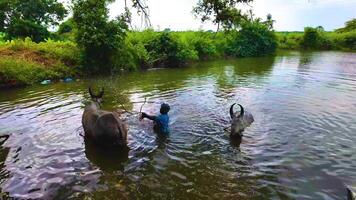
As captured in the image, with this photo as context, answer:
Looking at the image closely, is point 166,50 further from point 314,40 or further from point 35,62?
point 314,40

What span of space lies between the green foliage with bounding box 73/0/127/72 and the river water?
6246 mm

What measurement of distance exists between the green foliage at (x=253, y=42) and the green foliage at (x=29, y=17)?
2123cm

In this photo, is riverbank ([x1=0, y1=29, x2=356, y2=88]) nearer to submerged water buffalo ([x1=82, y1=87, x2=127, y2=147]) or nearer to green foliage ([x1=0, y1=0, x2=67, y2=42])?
green foliage ([x1=0, y1=0, x2=67, y2=42])

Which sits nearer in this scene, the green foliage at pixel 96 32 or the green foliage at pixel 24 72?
the green foliage at pixel 24 72

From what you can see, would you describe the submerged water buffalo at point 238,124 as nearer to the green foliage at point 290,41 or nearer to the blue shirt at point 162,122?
the blue shirt at point 162,122

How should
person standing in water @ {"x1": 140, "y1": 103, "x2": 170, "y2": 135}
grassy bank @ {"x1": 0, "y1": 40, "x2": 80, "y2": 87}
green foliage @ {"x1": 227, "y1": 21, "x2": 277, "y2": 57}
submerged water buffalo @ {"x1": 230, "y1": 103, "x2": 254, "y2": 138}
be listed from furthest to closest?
green foliage @ {"x1": 227, "y1": 21, "x2": 277, "y2": 57} < grassy bank @ {"x1": 0, "y1": 40, "x2": 80, "y2": 87} < person standing in water @ {"x1": 140, "y1": 103, "x2": 170, "y2": 135} < submerged water buffalo @ {"x1": 230, "y1": 103, "x2": 254, "y2": 138}

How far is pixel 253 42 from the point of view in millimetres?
44531

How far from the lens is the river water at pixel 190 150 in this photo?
26.7 ft

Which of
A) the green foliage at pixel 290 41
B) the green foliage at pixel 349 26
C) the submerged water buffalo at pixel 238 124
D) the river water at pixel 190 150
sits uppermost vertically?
the green foliage at pixel 349 26

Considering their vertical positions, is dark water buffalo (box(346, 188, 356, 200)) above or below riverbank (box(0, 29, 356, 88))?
below

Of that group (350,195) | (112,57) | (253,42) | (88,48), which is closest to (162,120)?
(350,195)

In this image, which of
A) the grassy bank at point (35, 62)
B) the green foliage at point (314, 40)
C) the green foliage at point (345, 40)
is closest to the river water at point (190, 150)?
the grassy bank at point (35, 62)

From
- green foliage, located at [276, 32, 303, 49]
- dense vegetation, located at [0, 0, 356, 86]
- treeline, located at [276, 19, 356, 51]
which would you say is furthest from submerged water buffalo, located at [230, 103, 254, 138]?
green foliage, located at [276, 32, 303, 49]

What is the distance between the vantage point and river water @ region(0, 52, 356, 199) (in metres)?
8.13
